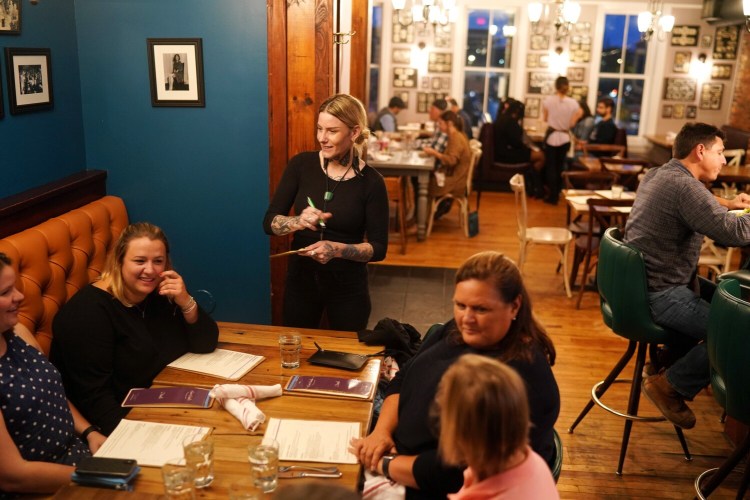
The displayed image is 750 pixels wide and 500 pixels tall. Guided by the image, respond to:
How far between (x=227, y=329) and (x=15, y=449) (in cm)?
104

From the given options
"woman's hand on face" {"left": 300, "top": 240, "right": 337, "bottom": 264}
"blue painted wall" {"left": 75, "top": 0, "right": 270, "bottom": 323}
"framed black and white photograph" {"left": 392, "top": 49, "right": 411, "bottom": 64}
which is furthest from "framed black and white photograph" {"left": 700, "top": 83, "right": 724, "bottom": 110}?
"woman's hand on face" {"left": 300, "top": 240, "right": 337, "bottom": 264}

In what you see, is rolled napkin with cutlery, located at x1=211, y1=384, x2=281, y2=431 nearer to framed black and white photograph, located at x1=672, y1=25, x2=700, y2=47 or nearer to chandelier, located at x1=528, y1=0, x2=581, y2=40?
chandelier, located at x1=528, y1=0, x2=581, y2=40

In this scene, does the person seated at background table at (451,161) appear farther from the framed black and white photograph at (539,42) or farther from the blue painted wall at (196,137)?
the framed black and white photograph at (539,42)

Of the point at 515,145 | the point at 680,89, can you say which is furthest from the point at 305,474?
the point at 680,89

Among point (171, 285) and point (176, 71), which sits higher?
point (176, 71)

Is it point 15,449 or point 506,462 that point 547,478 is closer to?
point 506,462

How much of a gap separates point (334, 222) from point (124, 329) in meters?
1.02

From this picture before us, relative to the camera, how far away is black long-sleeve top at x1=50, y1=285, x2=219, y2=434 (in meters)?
2.38

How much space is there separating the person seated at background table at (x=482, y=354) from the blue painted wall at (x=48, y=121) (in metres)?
2.12

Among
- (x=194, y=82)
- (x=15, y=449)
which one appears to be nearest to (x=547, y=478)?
(x=15, y=449)

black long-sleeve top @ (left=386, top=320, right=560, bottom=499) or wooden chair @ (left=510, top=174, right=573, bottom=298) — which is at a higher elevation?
black long-sleeve top @ (left=386, top=320, right=560, bottom=499)

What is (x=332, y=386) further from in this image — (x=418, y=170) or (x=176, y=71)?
(x=418, y=170)

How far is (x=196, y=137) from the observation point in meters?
3.73

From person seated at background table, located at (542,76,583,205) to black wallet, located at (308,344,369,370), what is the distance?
785 centimetres
